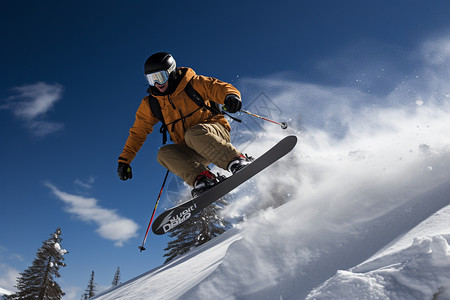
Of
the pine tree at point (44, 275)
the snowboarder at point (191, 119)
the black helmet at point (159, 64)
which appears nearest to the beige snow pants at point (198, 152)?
the snowboarder at point (191, 119)

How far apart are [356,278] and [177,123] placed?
354 centimetres

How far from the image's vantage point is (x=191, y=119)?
4.63 meters

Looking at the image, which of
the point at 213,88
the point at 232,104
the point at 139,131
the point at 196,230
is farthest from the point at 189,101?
the point at 196,230

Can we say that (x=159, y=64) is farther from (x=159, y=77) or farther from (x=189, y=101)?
(x=189, y=101)

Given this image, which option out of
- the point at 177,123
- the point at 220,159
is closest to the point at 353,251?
the point at 220,159

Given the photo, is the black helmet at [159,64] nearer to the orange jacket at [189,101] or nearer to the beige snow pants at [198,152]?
the orange jacket at [189,101]

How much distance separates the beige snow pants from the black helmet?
102 centimetres

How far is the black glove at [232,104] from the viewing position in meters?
4.12

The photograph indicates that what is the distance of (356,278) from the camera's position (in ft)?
5.40

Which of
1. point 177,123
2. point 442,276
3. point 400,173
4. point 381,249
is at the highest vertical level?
point 177,123

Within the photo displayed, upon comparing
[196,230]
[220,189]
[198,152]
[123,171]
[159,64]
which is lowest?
[220,189]

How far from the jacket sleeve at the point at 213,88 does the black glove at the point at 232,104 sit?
0.14m

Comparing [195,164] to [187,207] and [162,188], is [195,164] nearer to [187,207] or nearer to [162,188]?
[187,207]

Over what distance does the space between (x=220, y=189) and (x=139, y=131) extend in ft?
6.30
